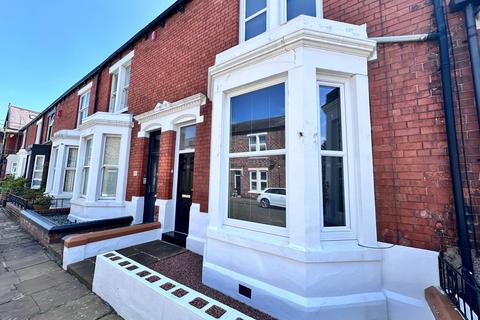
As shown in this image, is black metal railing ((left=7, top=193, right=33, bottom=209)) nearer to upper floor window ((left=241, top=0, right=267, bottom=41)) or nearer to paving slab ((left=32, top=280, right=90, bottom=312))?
paving slab ((left=32, top=280, right=90, bottom=312))

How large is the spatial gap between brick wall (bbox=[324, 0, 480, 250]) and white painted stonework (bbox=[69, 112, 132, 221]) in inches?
258

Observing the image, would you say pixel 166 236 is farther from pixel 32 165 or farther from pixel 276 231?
pixel 32 165

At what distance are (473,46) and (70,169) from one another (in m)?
12.4

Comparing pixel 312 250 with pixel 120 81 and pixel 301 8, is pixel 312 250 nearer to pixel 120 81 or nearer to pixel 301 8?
pixel 301 8

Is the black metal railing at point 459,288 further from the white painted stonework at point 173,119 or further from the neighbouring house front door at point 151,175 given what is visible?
the neighbouring house front door at point 151,175

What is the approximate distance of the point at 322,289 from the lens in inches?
94.0

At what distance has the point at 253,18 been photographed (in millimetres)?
4352

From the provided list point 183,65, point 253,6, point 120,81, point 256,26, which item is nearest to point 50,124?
point 120,81

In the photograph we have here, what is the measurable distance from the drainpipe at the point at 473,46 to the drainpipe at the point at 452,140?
0.59ft

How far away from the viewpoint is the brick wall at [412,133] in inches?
95.0

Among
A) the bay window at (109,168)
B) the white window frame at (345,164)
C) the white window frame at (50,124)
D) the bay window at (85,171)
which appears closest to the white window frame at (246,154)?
the white window frame at (345,164)

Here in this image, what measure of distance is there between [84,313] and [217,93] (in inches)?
142

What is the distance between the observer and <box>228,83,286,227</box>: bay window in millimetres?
2930

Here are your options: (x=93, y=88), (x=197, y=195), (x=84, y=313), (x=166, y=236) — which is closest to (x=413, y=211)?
(x=197, y=195)
